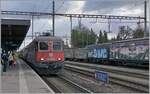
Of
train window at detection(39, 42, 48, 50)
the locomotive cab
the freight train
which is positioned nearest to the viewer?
the locomotive cab

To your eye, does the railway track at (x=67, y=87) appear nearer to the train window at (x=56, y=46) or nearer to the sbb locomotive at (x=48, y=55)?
the sbb locomotive at (x=48, y=55)

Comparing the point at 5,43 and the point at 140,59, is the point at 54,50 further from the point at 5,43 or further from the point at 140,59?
the point at 5,43

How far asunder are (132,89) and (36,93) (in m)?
5.53

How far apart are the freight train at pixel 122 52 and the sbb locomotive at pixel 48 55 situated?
11261mm

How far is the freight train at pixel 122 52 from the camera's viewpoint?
3884 centimetres

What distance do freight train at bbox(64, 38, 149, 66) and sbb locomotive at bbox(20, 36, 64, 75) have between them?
11.3 m

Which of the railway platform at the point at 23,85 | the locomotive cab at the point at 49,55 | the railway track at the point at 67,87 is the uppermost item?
the locomotive cab at the point at 49,55

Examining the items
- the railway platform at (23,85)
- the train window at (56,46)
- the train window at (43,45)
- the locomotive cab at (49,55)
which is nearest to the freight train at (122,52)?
the train window at (56,46)

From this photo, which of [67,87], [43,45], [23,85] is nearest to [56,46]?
[43,45]

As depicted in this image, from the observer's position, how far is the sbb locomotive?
2855 centimetres

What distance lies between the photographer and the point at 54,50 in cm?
2914

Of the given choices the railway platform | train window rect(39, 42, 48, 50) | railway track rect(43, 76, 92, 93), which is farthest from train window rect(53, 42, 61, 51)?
the railway platform

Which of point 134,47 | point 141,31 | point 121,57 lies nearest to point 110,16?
point 121,57

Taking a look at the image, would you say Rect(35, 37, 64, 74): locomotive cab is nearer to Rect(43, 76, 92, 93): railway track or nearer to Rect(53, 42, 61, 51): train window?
Rect(53, 42, 61, 51): train window
